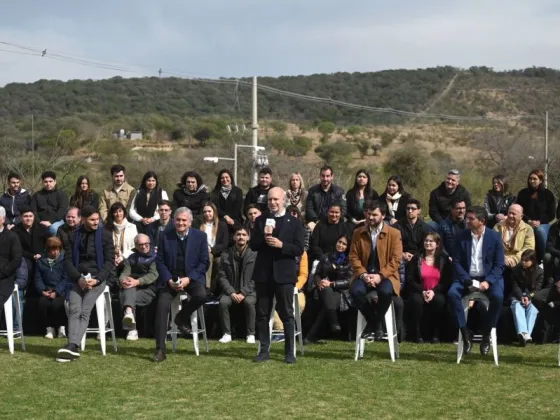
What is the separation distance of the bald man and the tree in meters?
42.4

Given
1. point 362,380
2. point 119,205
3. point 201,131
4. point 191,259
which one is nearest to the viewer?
point 362,380

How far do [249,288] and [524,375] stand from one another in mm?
3679

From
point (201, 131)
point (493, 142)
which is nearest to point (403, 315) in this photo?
point (493, 142)

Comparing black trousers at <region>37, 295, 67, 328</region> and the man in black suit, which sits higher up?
the man in black suit

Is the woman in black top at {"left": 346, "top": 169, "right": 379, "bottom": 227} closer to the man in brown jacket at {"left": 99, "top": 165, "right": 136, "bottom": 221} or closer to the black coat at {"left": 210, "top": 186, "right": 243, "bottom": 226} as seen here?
the black coat at {"left": 210, "top": 186, "right": 243, "bottom": 226}

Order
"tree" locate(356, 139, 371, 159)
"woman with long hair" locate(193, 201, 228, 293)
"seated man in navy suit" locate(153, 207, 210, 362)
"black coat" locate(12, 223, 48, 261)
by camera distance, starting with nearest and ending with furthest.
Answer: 1. "seated man in navy suit" locate(153, 207, 210, 362)
2. "woman with long hair" locate(193, 201, 228, 293)
3. "black coat" locate(12, 223, 48, 261)
4. "tree" locate(356, 139, 371, 159)

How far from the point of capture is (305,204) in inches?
493

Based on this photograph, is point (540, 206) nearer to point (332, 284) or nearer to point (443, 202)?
point (443, 202)

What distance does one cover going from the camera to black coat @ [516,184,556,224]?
12219mm

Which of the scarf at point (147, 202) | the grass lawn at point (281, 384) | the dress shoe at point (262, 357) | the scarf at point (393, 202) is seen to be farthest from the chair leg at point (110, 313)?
the scarf at point (393, 202)

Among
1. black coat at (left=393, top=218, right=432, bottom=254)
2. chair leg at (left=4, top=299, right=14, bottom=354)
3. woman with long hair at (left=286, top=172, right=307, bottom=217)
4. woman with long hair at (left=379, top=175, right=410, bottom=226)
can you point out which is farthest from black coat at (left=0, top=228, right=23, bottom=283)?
woman with long hair at (left=379, top=175, right=410, bottom=226)

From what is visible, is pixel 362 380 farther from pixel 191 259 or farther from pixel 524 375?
pixel 191 259

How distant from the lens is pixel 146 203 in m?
12.5

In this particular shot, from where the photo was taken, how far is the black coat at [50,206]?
40.8 feet
